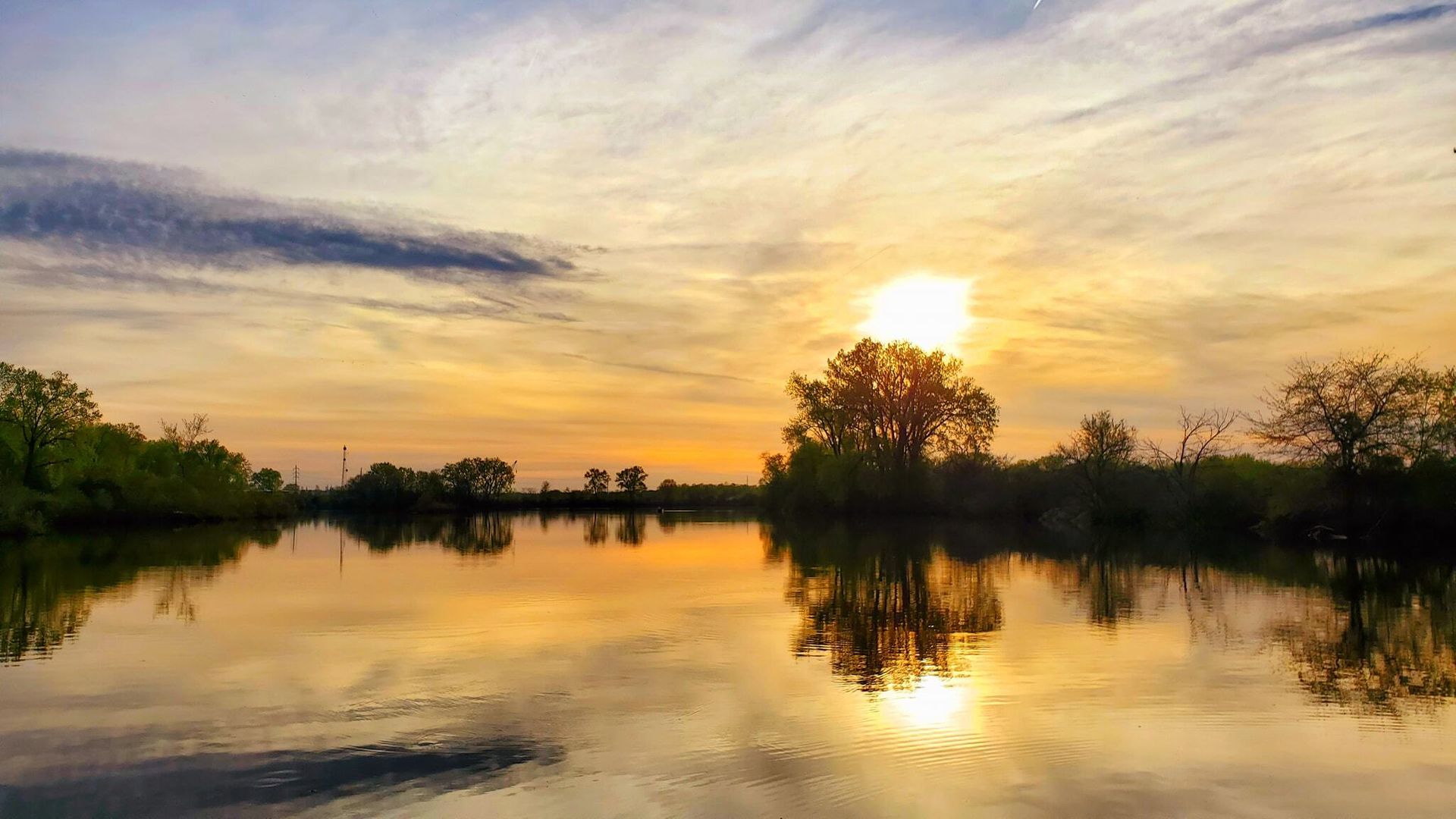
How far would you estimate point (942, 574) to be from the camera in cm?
2597

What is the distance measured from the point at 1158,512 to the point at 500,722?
54.1 meters

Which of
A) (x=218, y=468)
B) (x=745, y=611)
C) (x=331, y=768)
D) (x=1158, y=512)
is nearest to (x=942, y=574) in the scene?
(x=745, y=611)

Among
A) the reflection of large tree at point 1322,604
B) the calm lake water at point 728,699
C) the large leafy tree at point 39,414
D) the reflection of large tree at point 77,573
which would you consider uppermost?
the large leafy tree at point 39,414

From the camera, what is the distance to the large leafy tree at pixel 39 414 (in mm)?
53844

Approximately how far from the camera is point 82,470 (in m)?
59.3

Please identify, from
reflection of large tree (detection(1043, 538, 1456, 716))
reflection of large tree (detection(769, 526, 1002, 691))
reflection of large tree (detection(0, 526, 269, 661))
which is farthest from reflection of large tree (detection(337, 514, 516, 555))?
reflection of large tree (detection(1043, 538, 1456, 716))

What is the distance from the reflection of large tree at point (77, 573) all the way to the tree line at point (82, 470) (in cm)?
584

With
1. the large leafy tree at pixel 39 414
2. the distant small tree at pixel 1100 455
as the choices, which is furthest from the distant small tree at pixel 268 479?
the distant small tree at pixel 1100 455

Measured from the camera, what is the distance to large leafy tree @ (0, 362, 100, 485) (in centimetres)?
5384

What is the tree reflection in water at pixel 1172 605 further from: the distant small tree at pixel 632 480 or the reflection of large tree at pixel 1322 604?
the distant small tree at pixel 632 480

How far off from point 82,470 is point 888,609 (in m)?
59.2

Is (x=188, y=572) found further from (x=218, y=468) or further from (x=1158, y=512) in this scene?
(x=218, y=468)

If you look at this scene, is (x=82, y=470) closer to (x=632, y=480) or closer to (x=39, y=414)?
(x=39, y=414)

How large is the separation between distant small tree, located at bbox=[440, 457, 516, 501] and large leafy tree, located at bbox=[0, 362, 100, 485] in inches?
2225
